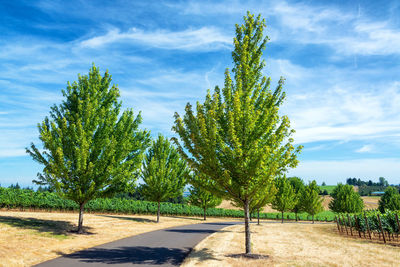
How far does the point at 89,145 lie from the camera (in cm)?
1683

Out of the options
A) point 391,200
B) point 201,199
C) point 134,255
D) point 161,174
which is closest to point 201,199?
point 201,199

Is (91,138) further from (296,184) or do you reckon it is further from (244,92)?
(296,184)

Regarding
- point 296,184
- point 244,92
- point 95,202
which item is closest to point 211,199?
point 95,202

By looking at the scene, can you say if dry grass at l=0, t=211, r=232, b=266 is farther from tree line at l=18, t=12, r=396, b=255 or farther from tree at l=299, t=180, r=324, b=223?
tree at l=299, t=180, r=324, b=223

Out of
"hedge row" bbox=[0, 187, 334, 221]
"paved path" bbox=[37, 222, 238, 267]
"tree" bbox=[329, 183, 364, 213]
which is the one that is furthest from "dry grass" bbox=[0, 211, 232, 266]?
"tree" bbox=[329, 183, 364, 213]

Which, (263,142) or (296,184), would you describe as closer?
(263,142)

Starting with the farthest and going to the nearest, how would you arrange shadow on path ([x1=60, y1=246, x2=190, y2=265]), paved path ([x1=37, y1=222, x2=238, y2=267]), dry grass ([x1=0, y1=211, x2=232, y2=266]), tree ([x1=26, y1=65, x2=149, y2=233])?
tree ([x1=26, y1=65, x2=149, y2=233]), shadow on path ([x1=60, y1=246, x2=190, y2=265]), dry grass ([x1=0, y1=211, x2=232, y2=266]), paved path ([x1=37, y1=222, x2=238, y2=267])

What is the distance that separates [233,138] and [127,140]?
9414mm

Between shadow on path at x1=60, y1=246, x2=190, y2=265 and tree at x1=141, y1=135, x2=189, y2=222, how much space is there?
663 inches

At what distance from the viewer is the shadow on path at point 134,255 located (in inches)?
407

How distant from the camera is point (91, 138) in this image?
17.0 meters

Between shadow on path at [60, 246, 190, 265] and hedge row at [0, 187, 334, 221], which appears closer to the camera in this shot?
shadow on path at [60, 246, 190, 265]

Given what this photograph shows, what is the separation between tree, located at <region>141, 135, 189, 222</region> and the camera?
1207 inches

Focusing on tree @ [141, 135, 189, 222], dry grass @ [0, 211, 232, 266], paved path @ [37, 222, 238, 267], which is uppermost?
tree @ [141, 135, 189, 222]
